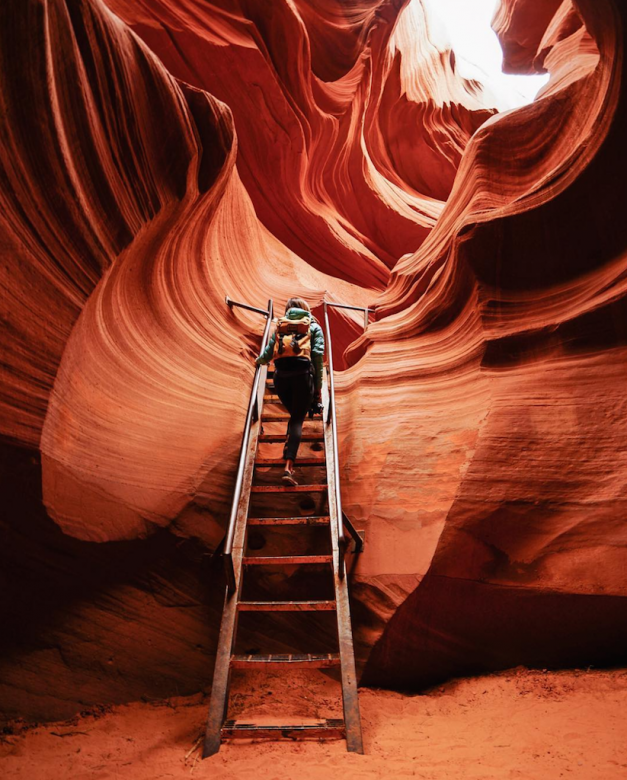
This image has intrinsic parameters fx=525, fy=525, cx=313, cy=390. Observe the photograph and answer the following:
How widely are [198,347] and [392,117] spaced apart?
38.2 feet

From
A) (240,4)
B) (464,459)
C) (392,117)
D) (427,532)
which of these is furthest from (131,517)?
(392,117)

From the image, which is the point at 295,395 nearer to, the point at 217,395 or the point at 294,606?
the point at 217,395

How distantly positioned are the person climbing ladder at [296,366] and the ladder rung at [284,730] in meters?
2.09

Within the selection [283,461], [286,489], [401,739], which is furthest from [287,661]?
[283,461]

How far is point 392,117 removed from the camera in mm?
14672

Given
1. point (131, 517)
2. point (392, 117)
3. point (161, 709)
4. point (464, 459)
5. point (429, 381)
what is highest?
point (392, 117)

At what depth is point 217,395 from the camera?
5734mm

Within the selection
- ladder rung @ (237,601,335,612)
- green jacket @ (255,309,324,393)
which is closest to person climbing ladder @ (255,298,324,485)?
green jacket @ (255,309,324,393)

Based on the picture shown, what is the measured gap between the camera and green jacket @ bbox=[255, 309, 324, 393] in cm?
518

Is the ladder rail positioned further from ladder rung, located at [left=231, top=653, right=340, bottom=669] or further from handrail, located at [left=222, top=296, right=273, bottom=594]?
handrail, located at [left=222, top=296, right=273, bottom=594]

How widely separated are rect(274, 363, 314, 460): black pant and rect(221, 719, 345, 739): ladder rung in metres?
2.22

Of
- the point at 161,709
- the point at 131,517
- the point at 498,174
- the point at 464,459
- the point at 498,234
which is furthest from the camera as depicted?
the point at 498,174

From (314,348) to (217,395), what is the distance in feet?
4.18

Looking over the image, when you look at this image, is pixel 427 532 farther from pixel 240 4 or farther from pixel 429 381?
pixel 240 4
